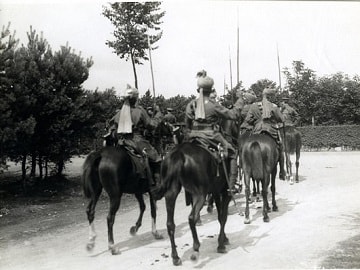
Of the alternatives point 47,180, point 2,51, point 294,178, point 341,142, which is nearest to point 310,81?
point 341,142

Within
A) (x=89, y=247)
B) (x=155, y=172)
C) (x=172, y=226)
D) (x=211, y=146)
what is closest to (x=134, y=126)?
(x=155, y=172)

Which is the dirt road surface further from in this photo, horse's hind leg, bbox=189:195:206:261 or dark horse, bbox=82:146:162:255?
dark horse, bbox=82:146:162:255

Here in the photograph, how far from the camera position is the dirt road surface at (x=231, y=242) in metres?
6.58

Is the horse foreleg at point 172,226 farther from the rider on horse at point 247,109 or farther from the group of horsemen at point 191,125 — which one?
the rider on horse at point 247,109

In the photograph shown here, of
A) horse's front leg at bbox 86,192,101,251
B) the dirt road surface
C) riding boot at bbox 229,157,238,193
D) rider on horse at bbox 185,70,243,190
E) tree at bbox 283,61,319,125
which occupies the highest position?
tree at bbox 283,61,319,125

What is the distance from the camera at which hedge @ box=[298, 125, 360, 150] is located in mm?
29266

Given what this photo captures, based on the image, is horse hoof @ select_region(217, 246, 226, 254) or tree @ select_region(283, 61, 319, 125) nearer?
horse hoof @ select_region(217, 246, 226, 254)

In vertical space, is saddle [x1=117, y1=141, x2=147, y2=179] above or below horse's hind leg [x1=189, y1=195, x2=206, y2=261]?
above

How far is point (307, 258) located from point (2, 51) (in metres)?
8.09

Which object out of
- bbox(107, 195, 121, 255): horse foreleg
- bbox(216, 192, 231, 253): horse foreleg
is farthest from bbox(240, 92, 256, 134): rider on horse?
bbox(107, 195, 121, 255): horse foreleg

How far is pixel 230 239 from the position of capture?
7.99 meters

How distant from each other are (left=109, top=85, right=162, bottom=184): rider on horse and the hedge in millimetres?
23888

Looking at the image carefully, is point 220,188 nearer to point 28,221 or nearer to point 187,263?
point 187,263

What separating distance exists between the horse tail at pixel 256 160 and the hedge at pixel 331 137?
22.0 metres
